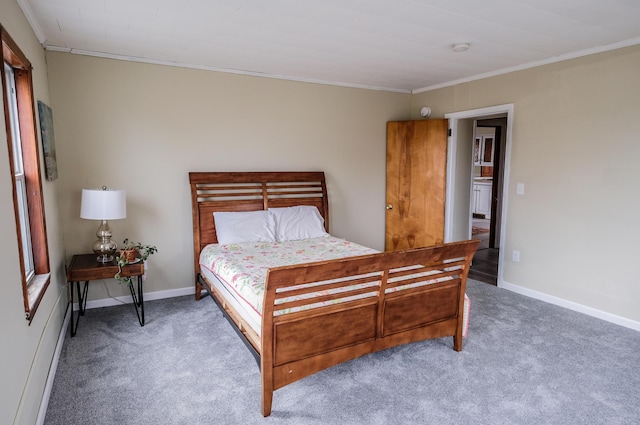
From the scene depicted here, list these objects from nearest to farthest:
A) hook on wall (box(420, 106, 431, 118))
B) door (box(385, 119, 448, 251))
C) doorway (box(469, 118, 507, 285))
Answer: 1. door (box(385, 119, 448, 251))
2. hook on wall (box(420, 106, 431, 118))
3. doorway (box(469, 118, 507, 285))

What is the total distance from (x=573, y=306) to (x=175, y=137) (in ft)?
14.0

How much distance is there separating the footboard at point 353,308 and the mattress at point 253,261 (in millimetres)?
135

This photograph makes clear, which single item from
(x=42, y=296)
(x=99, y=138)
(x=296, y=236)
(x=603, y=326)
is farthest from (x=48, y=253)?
(x=603, y=326)

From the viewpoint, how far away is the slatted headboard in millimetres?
3988

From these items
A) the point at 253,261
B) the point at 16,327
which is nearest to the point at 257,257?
the point at 253,261

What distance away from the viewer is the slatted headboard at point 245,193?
157 inches

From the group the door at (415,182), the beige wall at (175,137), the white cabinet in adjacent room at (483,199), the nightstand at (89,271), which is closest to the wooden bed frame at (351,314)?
the nightstand at (89,271)

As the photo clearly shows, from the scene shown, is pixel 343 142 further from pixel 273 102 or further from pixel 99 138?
pixel 99 138

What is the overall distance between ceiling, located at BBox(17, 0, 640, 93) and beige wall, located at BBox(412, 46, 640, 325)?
264 millimetres

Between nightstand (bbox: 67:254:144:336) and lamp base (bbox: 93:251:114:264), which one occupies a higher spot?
lamp base (bbox: 93:251:114:264)

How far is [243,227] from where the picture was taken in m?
3.95

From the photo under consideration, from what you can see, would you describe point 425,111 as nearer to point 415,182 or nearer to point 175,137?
point 415,182

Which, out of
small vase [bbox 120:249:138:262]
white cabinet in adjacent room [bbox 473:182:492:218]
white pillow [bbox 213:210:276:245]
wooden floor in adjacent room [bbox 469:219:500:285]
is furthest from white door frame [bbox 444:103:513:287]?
white cabinet in adjacent room [bbox 473:182:492:218]

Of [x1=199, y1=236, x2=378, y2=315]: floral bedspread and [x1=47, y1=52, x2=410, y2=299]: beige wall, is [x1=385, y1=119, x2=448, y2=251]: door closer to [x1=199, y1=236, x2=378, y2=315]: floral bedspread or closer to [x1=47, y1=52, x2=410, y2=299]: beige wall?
[x1=47, y1=52, x2=410, y2=299]: beige wall
